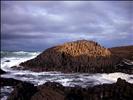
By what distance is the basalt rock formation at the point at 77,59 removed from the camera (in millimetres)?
16891

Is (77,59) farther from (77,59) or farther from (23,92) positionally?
(23,92)

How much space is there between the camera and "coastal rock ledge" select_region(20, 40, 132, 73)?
16.9 metres

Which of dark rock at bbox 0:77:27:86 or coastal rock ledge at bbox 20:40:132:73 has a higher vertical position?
coastal rock ledge at bbox 20:40:132:73

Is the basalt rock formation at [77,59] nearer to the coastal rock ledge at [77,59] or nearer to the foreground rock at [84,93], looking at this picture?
the coastal rock ledge at [77,59]

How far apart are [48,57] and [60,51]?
2.29 feet

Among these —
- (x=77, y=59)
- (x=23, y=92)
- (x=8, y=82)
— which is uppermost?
(x=77, y=59)

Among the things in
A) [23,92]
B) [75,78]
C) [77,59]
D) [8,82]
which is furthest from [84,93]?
[77,59]

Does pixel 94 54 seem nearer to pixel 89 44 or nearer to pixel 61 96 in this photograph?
pixel 89 44

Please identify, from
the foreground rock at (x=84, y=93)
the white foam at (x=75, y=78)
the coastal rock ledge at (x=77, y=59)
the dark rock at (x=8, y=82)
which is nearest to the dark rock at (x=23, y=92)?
the foreground rock at (x=84, y=93)

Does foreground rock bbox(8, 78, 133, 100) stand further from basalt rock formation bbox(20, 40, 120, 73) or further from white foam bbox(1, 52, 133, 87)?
basalt rock formation bbox(20, 40, 120, 73)

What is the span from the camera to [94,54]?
57.5ft

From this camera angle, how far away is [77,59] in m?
17.3

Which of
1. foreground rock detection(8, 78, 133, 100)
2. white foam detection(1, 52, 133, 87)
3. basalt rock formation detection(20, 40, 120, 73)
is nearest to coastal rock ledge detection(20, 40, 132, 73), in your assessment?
basalt rock formation detection(20, 40, 120, 73)

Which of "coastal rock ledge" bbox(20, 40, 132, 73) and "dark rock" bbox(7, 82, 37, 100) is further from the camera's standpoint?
"coastal rock ledge" bbox(20, 40, 132, 73)
